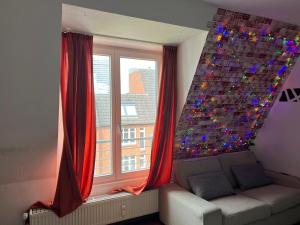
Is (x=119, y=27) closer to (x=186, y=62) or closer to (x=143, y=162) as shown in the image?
(x=186, y=62)

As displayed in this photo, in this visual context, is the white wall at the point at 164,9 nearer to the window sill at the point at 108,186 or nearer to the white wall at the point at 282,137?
the white wall at the point at 282,137

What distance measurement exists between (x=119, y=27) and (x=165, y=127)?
4.38 feet

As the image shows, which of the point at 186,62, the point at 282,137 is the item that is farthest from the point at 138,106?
the point at 282,137

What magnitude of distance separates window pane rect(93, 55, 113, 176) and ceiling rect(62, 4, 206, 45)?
12.0 inches

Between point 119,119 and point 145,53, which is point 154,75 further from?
point 119,119

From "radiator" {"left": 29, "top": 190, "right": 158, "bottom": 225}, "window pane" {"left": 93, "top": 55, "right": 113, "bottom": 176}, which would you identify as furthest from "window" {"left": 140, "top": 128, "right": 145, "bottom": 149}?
"radiator" {"left": 29, "top": 190, "right": 158, "bottom": 225}

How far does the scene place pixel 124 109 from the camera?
3025 millimetres

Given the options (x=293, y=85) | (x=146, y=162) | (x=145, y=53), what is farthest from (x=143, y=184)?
(x=293, y=85)

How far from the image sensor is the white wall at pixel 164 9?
1.99 metres

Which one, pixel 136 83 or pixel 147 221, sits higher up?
pixel 136 83

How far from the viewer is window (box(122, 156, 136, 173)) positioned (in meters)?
3.07

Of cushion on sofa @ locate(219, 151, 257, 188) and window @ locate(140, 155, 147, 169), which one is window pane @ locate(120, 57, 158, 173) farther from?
cushion on sofa @ locate(219, 151, 257, 188)

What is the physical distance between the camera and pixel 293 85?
3.32m

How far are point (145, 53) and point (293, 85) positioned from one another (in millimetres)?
2117
